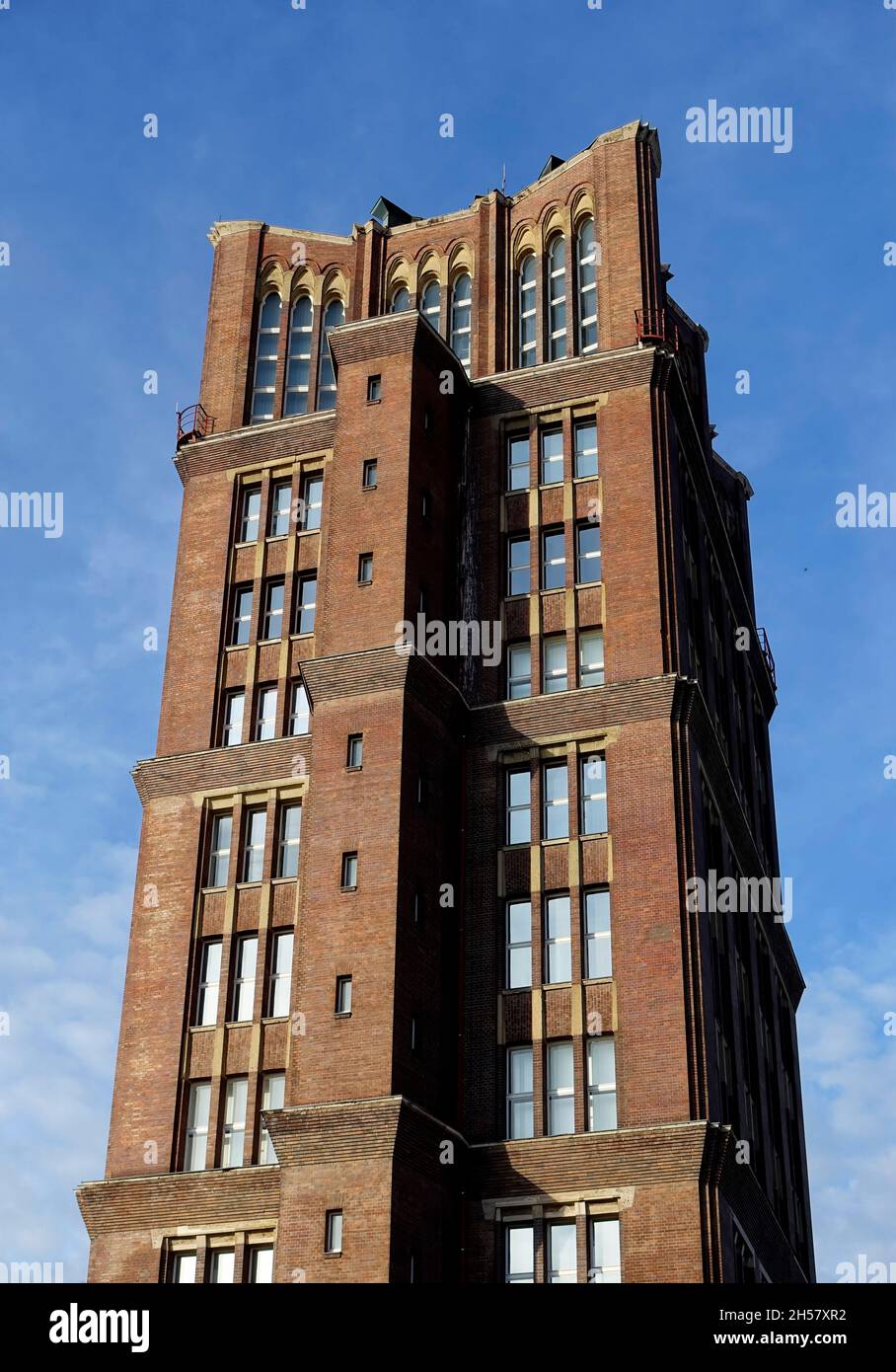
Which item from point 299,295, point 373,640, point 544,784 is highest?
point 299,295

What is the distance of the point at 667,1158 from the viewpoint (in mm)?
48312

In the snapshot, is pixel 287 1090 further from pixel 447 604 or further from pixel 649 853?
pixel 447 604

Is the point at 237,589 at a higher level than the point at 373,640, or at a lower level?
higher

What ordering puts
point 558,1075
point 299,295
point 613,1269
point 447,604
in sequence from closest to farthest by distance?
point 613,1269
point 558,1075
point 447,604
point 299,295

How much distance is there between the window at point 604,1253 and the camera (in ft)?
158

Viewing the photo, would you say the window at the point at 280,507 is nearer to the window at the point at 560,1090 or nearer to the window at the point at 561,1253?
the window at the point at 560,1090

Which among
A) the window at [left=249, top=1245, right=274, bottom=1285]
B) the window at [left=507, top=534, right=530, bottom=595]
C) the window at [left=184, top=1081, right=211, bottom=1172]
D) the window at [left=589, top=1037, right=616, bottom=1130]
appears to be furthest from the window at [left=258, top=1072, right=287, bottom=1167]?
the window at [left=507, top=534, right=530, bottom=595]

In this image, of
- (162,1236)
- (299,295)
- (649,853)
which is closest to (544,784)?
(649,853)

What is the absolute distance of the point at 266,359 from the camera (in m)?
69.4

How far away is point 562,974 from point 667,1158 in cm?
664

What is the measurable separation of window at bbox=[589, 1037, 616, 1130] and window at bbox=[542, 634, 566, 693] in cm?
1179

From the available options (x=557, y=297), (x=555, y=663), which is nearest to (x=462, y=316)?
(x=557, y=297)

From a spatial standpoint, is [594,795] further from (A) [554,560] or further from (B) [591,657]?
(A) [554,560]

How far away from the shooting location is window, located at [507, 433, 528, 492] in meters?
62.9
